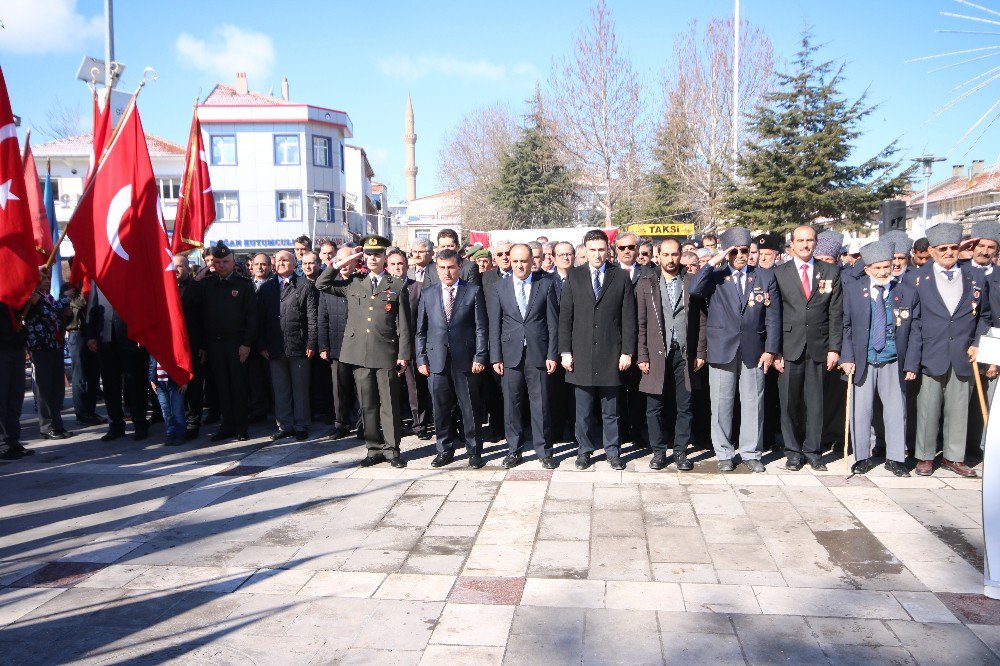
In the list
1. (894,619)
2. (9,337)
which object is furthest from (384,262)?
(894,619)

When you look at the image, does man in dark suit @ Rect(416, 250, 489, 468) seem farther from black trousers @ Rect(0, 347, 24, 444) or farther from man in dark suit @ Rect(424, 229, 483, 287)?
black trousers @ Rect(0, 347, 24, 444)

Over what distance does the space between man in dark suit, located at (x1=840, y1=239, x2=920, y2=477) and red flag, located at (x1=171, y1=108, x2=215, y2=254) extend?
23.6 ft

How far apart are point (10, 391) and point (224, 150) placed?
39.2m

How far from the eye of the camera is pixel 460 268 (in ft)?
25.9

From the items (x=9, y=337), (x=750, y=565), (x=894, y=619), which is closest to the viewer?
(x=894, y=619)

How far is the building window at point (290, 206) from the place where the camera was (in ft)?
146

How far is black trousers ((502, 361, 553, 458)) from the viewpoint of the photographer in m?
7.41

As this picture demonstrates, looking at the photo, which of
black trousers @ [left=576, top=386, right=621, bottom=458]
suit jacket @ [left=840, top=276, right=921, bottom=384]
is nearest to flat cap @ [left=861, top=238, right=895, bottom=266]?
suit jacket @ [left=840, top=276, right=921, bottom=384]

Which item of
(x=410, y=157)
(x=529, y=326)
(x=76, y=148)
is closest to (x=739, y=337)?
(x=529, y=326)

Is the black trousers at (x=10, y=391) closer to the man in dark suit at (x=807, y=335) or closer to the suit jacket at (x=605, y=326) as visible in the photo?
the suit jacket at (x=605, y=326)

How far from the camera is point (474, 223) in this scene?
47.5 m

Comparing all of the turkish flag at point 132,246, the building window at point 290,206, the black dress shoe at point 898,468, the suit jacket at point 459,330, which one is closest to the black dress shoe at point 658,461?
the suit jacket at point 459,330

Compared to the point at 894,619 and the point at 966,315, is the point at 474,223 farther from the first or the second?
the point at 894,619

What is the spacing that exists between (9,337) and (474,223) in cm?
4021
